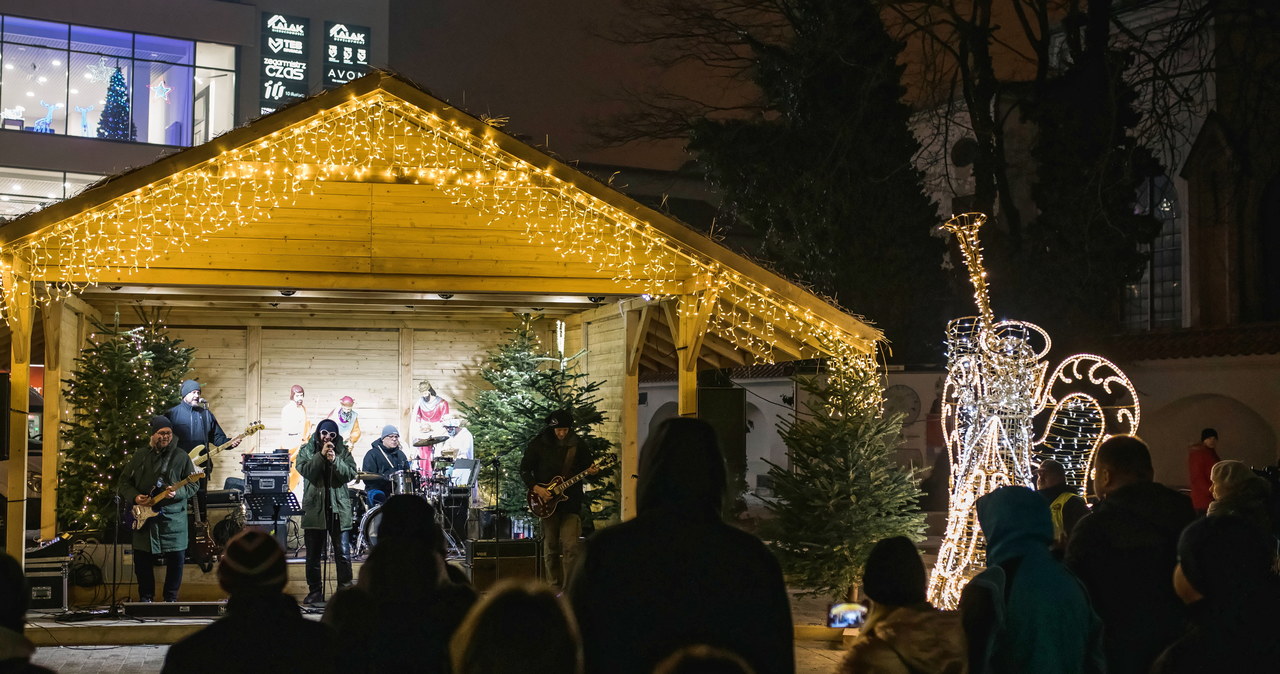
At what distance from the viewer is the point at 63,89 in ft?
96.4

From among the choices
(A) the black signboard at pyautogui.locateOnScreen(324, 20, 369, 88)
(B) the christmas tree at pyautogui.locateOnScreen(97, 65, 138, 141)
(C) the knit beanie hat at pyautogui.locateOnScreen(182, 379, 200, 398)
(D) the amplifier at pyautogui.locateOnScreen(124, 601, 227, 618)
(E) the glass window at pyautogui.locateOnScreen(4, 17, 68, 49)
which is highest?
(A) the black signboard at pyautogui.locateOnScreen(324, 20, 369, 88)

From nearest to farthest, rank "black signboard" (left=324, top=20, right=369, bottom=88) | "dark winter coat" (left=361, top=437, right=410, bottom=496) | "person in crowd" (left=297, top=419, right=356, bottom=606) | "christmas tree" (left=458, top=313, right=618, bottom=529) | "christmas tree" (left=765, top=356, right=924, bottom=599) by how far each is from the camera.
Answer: "person in crowd" (left=297, top=419, right=356, bottom=606) → "christmas tree" (left=765, top=356, right=924, bottom=599) → "dark winter coat" (left=361, top=437, right=410, bottom=496) → "christmas tree" (left=458, top=313, right=618, bottom=529) → "black signboard" (left=324, top=20, right=369, bottom=88)

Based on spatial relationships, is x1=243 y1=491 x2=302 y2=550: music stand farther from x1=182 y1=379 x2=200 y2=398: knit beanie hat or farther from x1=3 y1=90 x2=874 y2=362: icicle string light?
x1=3 y1=90 x2=874 y2=362: icicle string light

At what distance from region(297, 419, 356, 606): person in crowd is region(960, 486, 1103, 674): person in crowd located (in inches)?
321

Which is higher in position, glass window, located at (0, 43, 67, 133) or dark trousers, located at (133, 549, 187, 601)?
glass window, located at (0, 43, 67, 133)

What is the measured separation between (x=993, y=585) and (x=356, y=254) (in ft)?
27.7

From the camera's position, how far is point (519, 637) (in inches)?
110

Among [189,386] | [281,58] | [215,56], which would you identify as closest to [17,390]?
[189,386]

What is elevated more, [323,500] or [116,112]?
[116,112]

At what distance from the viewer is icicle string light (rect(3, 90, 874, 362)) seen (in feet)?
34.0

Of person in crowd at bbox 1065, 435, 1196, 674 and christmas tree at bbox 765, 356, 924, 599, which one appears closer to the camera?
person in crowd at bbox 1065, 435, 1196, 674

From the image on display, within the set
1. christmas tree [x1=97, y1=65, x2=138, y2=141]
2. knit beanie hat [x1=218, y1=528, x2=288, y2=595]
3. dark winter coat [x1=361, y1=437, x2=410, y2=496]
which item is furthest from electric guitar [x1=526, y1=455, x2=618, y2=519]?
christmas tree [x1=97, y1=65, x2=138, y2=141]

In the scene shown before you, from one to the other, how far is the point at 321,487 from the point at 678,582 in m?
8.60

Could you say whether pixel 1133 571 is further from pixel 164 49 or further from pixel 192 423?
pixel 164 49
